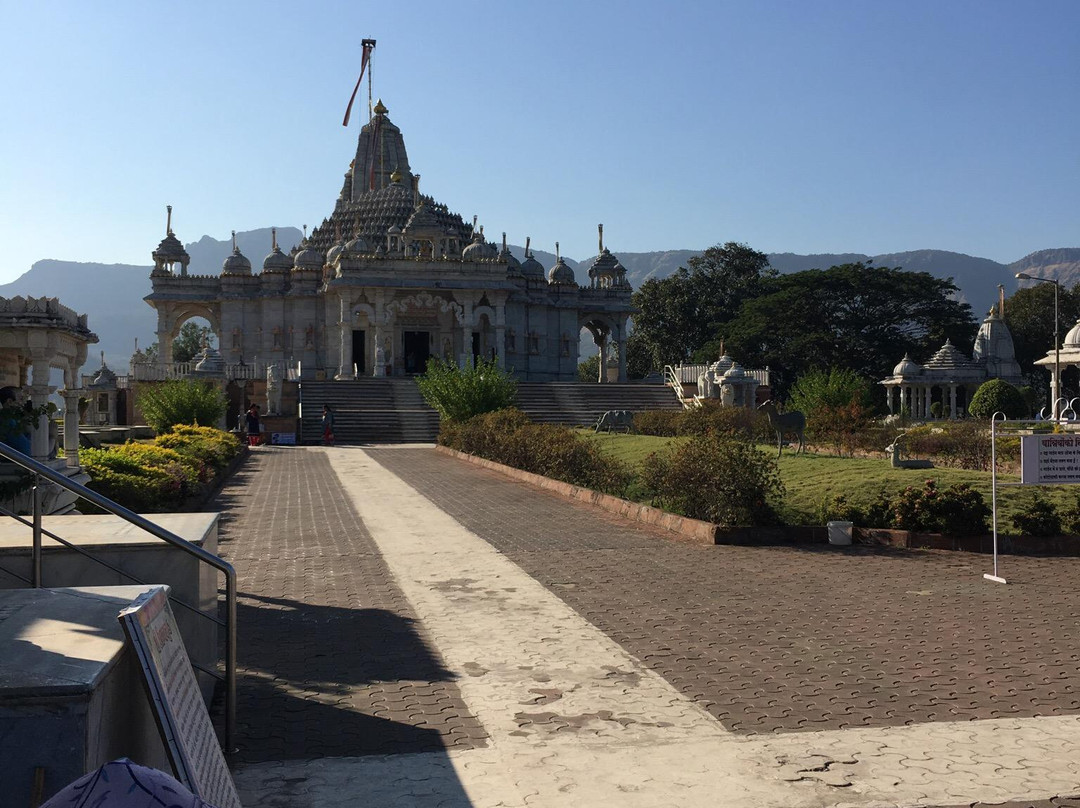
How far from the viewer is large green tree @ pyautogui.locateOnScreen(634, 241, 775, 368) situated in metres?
72.0

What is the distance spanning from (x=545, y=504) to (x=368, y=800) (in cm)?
1262

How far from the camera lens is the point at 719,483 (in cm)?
1373

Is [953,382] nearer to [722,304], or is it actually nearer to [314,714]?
[722,304]

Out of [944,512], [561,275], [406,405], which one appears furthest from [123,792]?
[561,275]

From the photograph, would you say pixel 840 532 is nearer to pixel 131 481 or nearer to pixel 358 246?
pixel 131 481

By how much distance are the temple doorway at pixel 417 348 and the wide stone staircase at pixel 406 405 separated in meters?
7.33

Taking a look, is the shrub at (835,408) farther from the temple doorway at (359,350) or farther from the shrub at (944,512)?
the temple doorway at (359,350)

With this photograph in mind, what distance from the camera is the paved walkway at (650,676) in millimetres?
5207

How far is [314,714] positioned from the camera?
6254 mm

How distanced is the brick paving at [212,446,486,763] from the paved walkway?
0.03 meters

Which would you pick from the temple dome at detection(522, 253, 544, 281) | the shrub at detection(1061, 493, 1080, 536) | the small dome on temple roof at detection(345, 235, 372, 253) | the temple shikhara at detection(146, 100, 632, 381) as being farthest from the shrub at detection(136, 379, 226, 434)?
the temple dome at detection(522, 253, 544, 281)

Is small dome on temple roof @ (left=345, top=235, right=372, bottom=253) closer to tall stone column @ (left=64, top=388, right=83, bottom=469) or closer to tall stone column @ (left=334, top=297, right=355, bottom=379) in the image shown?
tall stone column @ (left=334, top=297, right=355, bottom=379)

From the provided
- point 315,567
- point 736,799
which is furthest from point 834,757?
point 315,567

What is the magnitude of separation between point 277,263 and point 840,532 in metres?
50.6
